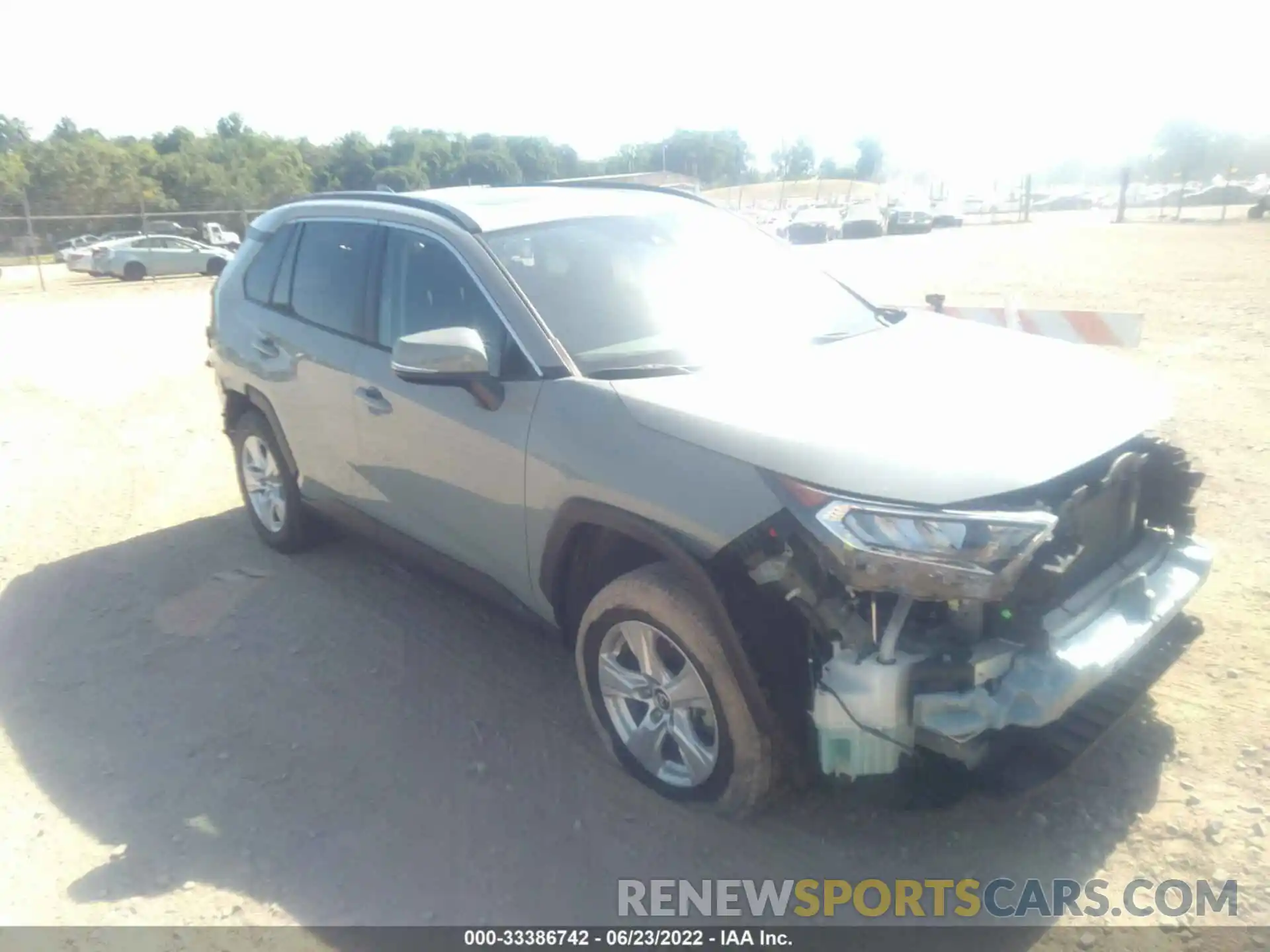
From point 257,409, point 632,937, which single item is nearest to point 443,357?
point 632,937

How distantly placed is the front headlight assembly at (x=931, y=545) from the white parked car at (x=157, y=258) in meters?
26.9

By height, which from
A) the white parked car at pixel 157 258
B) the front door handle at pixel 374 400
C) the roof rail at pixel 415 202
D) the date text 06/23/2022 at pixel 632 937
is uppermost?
the roof rail at pixel 415 202

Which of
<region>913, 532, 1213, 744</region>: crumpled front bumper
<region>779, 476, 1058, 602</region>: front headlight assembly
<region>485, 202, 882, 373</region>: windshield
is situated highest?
<region>485, 202, 882, 373</region>: windshield

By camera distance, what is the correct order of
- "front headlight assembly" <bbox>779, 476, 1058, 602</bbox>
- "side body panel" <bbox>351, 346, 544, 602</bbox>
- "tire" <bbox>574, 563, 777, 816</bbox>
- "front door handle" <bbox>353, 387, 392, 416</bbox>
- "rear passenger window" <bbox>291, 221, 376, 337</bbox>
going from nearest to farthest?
"front headlight assembly" <bbox>779, 476, 1058, 602</bbox>, "tire" <bbox>574, 563, 777, 816</bbox>, "side body panel" <bbox>351, 346, 544, 602</bbox>, "front door handle" <bbox>353, 387, 392, 416</bbox>, "rear passenger window" <bbox>291, 221, 376, 337</bbox>

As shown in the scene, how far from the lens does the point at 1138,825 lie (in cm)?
314

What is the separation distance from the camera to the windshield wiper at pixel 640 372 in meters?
3.43

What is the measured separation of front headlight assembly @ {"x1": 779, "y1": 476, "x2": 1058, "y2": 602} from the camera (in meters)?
2.62

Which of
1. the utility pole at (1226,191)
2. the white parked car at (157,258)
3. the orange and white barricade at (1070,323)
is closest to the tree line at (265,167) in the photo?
the white parked car at (157,258)

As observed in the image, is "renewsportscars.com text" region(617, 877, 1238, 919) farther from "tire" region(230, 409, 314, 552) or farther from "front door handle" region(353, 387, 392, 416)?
"tire" region(230, 409, 314, 552)

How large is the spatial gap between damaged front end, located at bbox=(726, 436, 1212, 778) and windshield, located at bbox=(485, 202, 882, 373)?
1.01m

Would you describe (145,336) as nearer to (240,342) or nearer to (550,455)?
(240,342)

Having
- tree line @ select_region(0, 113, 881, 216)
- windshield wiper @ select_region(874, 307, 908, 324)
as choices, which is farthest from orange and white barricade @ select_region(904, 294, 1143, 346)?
tree line @ select_region(0, 113, 881, 216)

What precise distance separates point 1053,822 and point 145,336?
573 inches

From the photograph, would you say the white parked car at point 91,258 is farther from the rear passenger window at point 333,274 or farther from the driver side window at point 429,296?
the driver side window at point 429,296
